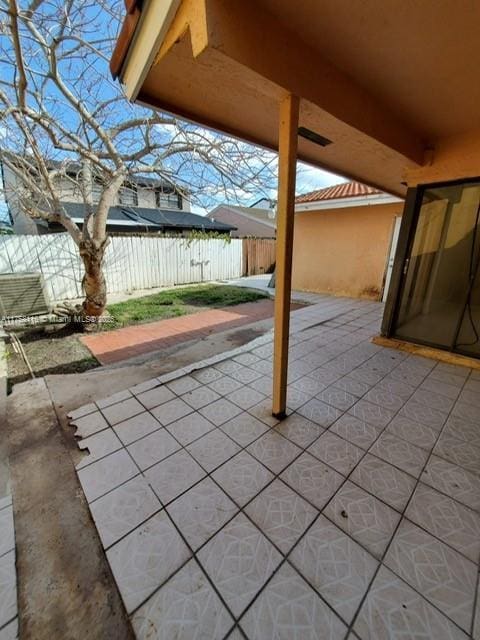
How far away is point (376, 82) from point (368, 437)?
92.9 inches

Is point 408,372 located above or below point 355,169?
below

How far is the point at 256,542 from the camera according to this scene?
4.00ft

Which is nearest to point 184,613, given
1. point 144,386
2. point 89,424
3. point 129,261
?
point 89,424

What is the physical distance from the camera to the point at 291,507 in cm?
138

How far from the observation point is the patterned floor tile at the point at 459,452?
164 cm

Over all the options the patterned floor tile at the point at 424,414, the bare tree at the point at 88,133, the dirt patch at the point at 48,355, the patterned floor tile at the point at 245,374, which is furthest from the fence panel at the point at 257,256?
the patterned floor tile at the point at 424,414

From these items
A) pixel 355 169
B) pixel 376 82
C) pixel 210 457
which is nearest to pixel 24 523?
pixel 210 457

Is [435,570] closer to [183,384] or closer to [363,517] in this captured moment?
[363,517]

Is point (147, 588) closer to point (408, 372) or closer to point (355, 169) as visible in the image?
point (408, 372)

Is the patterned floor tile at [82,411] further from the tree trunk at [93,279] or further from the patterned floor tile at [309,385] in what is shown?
the tree trunk at [93,279]

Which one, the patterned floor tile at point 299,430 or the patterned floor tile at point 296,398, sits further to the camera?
the patterned floor tile at point 296,398

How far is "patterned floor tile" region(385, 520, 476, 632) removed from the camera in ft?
3.33

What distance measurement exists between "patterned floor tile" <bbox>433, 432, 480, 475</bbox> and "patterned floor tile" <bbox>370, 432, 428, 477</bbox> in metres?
0.13

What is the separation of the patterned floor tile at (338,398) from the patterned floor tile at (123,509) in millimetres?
1528
